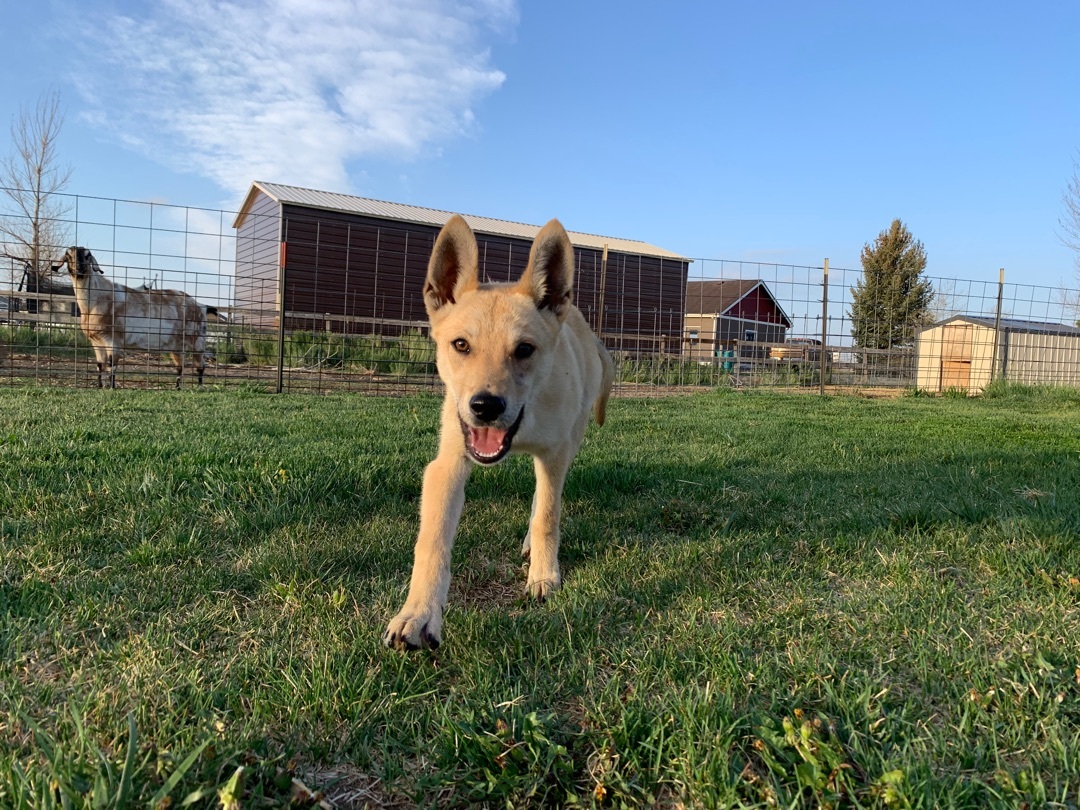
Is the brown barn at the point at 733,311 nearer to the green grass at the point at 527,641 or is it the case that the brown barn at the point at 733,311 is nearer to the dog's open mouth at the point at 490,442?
the green grass at the point at 527,641

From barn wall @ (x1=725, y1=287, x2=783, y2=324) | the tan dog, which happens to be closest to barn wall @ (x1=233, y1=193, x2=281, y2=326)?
the tan dog

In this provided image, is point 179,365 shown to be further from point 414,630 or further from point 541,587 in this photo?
point 414,630

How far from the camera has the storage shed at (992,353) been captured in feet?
57.4

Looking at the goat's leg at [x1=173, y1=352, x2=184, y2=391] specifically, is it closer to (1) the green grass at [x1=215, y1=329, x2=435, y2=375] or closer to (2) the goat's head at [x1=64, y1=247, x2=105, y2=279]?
(1) the green grass at [x1=215, y1=329, x2=435, y2=375]

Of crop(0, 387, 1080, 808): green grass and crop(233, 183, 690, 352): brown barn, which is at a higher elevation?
crop(233, 183, 690, 352): brown barn

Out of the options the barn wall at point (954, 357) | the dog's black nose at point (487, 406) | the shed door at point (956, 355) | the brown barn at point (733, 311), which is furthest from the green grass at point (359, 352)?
the brown barn at point (733, 311)

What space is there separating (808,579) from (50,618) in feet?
9.07

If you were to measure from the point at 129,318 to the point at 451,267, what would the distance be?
35.4 ft

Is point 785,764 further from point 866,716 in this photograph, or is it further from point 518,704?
point 518,704

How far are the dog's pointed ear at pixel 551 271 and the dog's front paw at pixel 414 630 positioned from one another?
167 centimetres

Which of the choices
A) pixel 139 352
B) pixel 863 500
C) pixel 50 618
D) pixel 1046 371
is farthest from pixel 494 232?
pixel 50 618

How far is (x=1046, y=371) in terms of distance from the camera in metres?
18.4

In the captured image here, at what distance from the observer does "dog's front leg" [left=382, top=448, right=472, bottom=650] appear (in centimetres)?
210

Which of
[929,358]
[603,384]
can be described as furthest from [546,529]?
[929,358]
